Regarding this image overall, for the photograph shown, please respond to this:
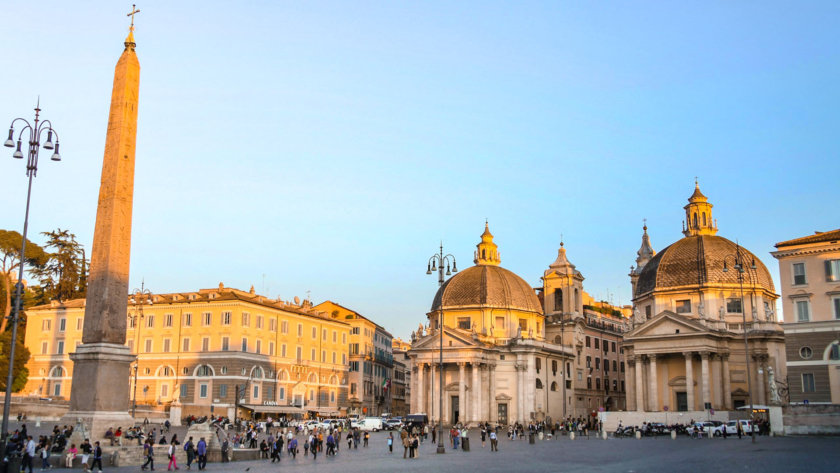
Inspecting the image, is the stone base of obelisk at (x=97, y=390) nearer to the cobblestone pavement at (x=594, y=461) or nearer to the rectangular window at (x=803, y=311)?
the cobblestone pavement at (x=594, y=461)

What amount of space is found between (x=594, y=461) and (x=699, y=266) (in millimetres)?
38020

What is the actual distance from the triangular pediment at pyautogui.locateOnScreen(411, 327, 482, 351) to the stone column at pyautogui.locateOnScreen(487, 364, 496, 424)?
9.64 feet

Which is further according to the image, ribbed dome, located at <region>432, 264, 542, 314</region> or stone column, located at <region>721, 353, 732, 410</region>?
ribbed dome, located at <region>432, 264, 542, 314</region>

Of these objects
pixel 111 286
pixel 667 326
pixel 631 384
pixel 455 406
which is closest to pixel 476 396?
pixel 455 406

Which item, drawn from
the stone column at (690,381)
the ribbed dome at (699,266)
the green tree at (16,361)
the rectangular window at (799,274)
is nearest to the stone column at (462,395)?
the ribbed dome at (699,266)

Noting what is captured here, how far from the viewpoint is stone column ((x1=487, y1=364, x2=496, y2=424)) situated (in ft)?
222

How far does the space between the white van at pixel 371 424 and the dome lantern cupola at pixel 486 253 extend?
2127cm

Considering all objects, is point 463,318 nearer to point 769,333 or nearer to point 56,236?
point 769,333

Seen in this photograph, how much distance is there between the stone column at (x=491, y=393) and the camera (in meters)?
67.6

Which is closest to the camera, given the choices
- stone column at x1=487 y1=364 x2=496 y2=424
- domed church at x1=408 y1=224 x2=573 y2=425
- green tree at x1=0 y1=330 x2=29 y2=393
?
green tree at x1=0 y1=330 x2=29 y2=393

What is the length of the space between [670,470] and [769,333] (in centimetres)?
4060

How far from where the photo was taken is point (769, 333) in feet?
193

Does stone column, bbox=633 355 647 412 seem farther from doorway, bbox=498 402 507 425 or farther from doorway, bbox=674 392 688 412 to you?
doorway, bbox=498 402 507 425

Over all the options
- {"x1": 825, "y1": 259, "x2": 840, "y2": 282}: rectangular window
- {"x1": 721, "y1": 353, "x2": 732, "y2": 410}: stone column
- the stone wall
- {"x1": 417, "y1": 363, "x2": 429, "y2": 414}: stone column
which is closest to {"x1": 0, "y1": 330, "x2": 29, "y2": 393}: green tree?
{"x1": 417, "y1": 363, "x2": 429, "y2": 414}: stone column
